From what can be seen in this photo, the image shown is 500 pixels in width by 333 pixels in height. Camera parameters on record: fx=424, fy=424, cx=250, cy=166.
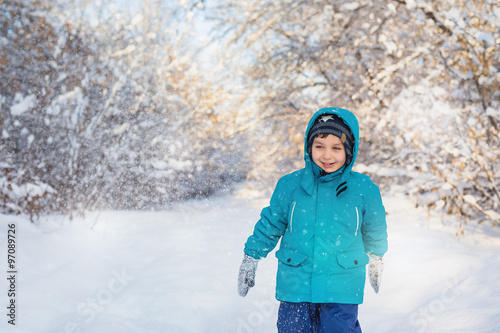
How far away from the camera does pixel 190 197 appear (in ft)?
32.1

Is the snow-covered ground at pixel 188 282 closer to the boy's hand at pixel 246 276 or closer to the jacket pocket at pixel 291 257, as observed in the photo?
the boy's hand at pixel 246 276

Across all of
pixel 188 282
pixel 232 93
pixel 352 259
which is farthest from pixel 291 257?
pixel 232 93

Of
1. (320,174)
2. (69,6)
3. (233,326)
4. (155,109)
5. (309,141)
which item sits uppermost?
(69,6)

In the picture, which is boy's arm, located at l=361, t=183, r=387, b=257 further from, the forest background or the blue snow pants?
the forest background

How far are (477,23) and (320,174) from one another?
12.0 feet

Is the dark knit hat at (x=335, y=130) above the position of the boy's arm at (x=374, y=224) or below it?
above

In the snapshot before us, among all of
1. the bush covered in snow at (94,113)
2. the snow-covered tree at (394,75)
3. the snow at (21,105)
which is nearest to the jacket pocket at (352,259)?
the snow-covered tree at (394,75)

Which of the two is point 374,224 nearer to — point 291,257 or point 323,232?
point 323,232

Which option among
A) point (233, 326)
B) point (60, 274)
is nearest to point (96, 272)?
point (60, 274)

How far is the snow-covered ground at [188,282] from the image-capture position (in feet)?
9.59

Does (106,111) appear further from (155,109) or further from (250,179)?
(250,179)

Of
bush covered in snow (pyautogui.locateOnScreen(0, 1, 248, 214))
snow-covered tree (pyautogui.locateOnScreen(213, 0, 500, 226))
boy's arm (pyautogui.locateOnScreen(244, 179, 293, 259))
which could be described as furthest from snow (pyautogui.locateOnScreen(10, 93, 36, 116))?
boy's arm (pyautogui.locateOnScreen(244, 179, 293, 259))

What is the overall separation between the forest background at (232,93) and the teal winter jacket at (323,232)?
9.54 feet

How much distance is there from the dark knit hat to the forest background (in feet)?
9.59
